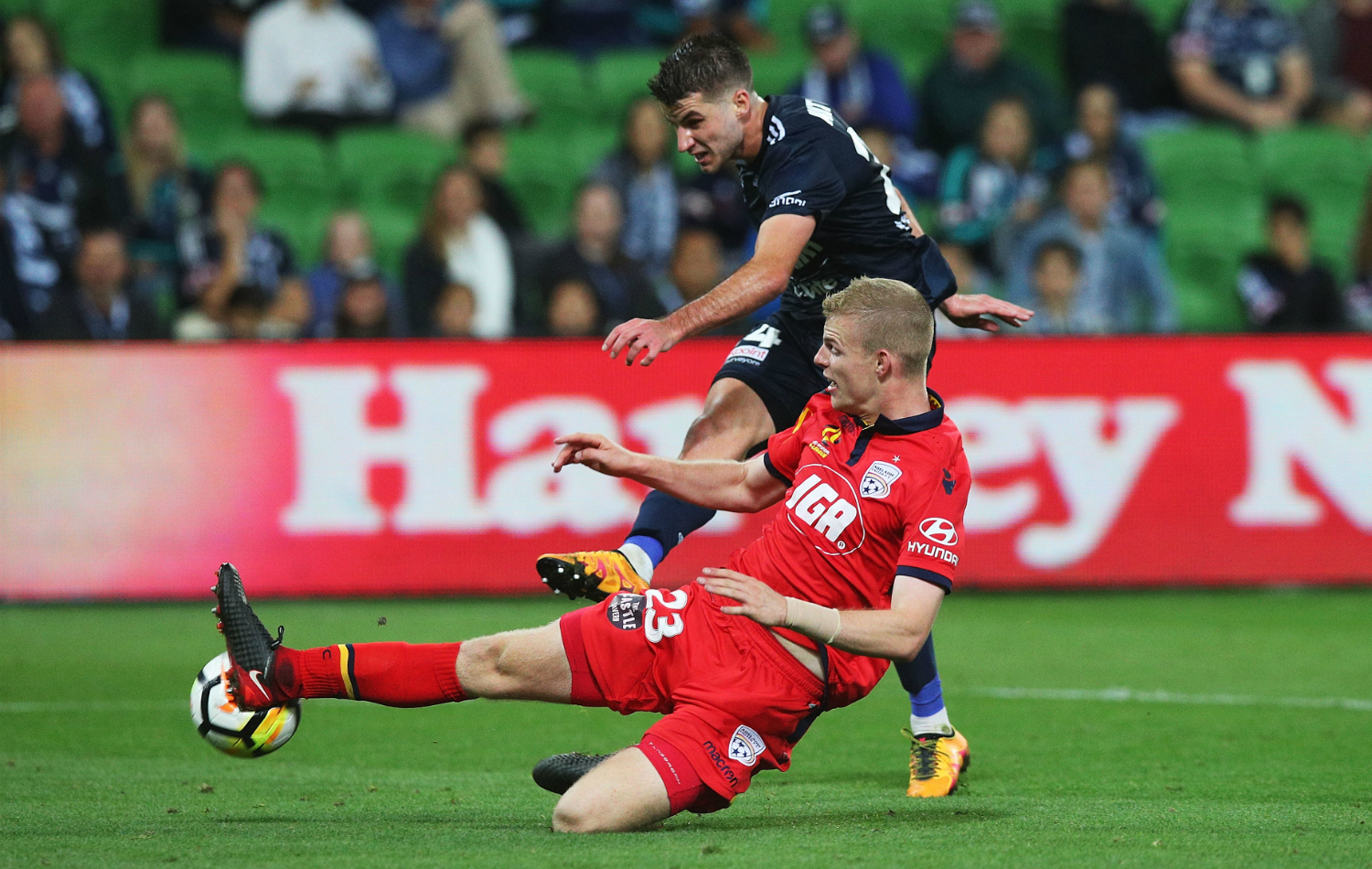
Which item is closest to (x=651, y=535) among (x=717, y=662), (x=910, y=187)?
(x=717, y=662)

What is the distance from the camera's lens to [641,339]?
5.10 m

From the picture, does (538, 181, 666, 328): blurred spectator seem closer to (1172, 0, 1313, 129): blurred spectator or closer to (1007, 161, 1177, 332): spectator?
(1007, 161, 1177, 332): spectator

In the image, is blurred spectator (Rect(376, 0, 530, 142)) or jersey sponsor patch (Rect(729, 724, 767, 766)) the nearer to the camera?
jersey sponsor patch (Rect(729, 724, 767, 766))

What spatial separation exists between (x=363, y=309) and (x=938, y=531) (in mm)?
7194

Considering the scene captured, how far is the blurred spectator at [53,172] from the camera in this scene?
11914 millimetres

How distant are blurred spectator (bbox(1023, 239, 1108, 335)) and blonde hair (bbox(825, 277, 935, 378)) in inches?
267

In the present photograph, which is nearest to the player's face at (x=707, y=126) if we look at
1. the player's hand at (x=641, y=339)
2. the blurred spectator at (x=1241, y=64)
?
the player's hand at (x=641, y=339)

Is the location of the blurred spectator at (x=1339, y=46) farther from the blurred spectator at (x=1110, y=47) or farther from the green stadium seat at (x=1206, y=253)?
the green stadium seat at (x=1206, y=253)

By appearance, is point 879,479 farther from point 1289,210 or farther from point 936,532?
point 1289,210

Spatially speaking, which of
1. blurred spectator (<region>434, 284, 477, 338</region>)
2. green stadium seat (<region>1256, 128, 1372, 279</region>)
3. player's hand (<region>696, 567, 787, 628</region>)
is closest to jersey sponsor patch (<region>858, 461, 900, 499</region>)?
player's hand (<region>696, 567, 787, 628</region>)

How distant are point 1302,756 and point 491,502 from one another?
5614 millimetres

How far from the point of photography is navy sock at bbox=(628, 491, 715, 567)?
608 centimetres

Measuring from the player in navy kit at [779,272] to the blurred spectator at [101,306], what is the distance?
5.75 m

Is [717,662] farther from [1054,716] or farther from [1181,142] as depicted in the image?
[1181,142]
